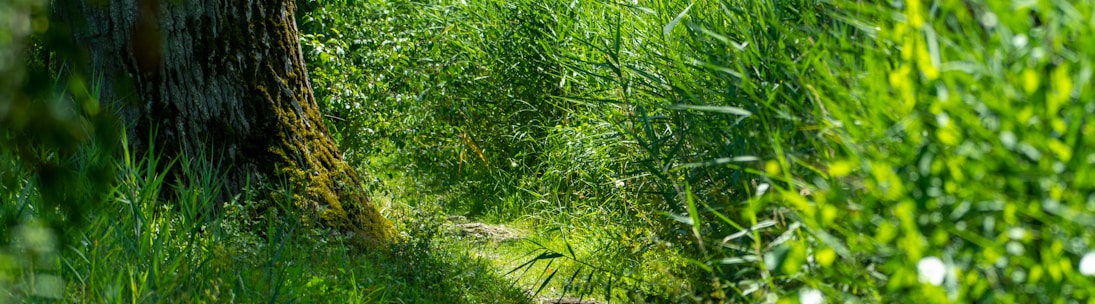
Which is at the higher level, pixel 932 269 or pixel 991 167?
pixel 991 167

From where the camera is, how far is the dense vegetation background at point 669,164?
77.2 inches

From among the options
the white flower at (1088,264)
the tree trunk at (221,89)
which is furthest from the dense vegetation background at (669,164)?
the tree trunk at (221,89)

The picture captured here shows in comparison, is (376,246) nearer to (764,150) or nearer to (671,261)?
(671,261)

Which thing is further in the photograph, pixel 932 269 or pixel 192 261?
pixel 192 261

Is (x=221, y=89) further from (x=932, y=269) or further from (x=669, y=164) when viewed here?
(x=932, y=269)

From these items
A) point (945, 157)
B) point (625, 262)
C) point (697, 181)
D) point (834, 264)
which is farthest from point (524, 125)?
point (945, 157)

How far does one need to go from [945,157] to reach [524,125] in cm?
560

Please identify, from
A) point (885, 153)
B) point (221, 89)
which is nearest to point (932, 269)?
point (885, 153)

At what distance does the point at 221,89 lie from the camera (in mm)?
4879

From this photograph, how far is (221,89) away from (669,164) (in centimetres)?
230

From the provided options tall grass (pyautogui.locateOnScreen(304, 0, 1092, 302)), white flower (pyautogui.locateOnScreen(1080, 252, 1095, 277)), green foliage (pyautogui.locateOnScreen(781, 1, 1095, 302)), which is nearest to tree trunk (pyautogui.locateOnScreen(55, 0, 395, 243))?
tall grass (pyautogui.locateOnScreen(304, 0, 1092, 302))

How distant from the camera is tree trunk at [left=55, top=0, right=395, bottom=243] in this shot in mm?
4812

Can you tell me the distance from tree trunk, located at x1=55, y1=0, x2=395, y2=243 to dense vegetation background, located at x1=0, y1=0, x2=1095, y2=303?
202 millimetres

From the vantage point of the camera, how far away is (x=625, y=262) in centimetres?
549
